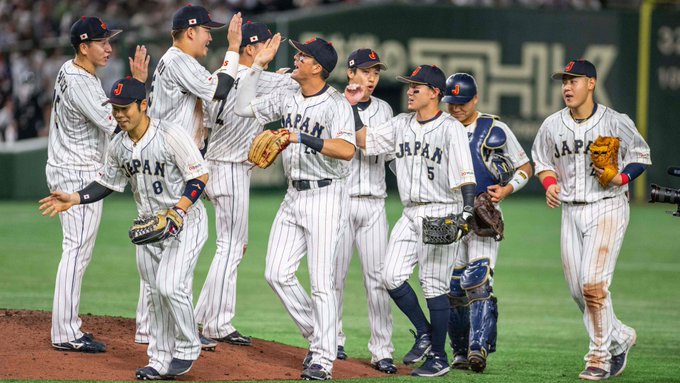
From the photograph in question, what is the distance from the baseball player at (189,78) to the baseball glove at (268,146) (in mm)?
669

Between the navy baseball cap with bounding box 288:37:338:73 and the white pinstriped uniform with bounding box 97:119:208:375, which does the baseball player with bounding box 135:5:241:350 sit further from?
the white pinstriped uniform with bounding box 97:119:208:375

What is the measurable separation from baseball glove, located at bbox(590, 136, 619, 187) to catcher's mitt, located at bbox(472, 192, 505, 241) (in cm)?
83

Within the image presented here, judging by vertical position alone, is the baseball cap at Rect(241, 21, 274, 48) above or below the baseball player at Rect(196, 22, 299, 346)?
above

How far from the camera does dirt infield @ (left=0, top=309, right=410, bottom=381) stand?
7.39m

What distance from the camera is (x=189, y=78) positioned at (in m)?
8.05

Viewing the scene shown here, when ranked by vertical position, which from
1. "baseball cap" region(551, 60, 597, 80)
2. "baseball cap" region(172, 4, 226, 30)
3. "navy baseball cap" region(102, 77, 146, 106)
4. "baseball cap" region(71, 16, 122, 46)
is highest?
"baseball cap" region(172, 4, 226, 30)

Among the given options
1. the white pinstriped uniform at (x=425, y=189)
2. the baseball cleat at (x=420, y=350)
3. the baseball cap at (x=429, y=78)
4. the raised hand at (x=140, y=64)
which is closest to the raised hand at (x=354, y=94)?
the white pinstriped uniform at (x=425, y=189)

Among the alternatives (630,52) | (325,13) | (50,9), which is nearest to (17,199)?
(50,9)

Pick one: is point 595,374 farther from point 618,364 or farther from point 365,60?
point 365,60

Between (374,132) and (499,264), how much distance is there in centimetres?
792

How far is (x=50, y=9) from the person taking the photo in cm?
2481

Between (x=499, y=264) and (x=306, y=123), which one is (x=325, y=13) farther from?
(x=306, y=123)

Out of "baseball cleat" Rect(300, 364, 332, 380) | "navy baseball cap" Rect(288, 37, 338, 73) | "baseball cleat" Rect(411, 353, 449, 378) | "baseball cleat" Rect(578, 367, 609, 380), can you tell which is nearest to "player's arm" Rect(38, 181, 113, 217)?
"navy baseball cap" Rect(288, 37, 338, 73)

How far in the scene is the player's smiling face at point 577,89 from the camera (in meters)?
8.56
